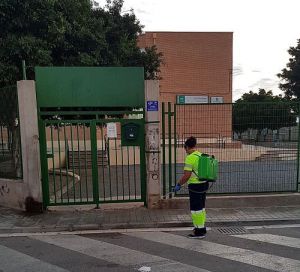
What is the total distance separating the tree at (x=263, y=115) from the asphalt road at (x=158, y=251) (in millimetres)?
2386

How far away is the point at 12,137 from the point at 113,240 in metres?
Answer: 3.92

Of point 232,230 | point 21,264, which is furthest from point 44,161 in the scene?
point 232,230

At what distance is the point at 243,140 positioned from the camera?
8367 mm

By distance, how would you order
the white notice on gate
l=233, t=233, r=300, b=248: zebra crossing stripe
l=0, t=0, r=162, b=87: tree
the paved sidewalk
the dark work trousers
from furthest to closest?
l=0, t=0, r=162, b=87: tree → the white notice on gate → the paved sidewalk → the dark work trousers → l=233, t=233, r=300, b=248: zebra crossing stripe

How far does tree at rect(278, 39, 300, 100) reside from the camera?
1727 inches

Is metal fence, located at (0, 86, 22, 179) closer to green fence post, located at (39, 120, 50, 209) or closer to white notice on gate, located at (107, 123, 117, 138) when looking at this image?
green fence post, located at (39, 120, 50, 209)

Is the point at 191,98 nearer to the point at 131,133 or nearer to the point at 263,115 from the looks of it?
the point at 263,115

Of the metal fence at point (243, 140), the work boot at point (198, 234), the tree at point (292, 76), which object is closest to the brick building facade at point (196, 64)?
the tree at point (292, 76)

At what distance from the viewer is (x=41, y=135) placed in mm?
7688

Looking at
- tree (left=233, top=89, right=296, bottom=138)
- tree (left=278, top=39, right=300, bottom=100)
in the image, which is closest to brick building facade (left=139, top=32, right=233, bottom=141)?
tree (left=278, top=39, right=300, bottom=100)

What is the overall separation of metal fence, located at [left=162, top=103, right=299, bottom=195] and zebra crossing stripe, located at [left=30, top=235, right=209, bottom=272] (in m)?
2.57

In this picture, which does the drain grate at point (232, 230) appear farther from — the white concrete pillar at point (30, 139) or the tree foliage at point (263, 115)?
the white concrete pillar at point (30, 139)

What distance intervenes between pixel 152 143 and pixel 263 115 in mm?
2544

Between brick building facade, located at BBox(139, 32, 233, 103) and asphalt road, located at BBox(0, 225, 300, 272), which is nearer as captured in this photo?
asphalt road, located at BBox(0, 225, 300, 272)
